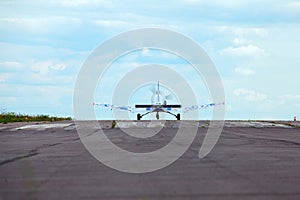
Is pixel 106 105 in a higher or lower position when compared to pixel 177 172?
higher

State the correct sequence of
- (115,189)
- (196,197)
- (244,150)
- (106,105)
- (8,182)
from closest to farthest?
1. (196,197)
2. (115,189)
3. (8,182)
4. (244,150)
5. (106,105)

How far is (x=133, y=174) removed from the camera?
10750 millimetres

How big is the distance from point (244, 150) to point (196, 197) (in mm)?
9252

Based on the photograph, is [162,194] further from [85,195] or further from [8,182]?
[8,182]

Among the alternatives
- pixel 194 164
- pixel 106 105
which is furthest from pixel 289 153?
pixel 106 105

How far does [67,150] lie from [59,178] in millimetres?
7065

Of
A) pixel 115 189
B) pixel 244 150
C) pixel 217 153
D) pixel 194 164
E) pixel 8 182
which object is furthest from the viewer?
pixel 244 150

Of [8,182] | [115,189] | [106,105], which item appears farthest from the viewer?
[106,105]

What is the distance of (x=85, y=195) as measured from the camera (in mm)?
8250

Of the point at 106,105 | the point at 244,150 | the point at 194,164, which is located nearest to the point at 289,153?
the point at 244,150

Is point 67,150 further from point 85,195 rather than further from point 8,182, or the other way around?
point 85,195

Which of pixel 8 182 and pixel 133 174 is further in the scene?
pixel 133 174

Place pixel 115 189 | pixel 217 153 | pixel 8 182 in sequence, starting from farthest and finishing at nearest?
pixel 217 153, pixel 8 182, pixel 115 189

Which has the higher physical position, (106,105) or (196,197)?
(106,105)
